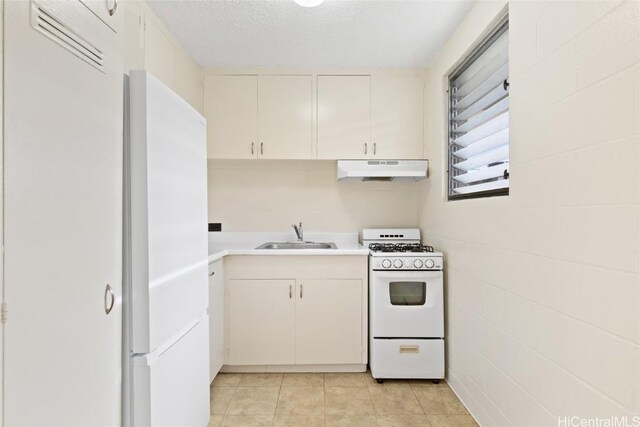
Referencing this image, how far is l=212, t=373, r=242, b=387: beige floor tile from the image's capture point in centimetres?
254

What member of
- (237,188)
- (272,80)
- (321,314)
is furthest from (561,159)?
(237,188)

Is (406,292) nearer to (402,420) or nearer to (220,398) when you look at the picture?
(402,420)

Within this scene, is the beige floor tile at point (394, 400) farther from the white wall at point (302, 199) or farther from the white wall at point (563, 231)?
the white wall at point (302, 199)

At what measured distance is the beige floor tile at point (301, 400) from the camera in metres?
2.20

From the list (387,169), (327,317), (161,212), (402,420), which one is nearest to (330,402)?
(402,420)

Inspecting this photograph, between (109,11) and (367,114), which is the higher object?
(367,114)

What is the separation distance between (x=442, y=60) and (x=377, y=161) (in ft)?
2.93

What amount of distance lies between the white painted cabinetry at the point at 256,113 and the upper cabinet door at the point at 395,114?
58cm

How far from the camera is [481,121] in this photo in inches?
85.4

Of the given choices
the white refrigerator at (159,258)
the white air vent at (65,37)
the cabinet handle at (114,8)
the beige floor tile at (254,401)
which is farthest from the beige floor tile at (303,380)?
the cabinet handle at (114,8)

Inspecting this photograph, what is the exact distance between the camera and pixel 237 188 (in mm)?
3320

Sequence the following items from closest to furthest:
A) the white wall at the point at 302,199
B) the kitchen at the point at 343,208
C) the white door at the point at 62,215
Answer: the white door at the point at 62,215 < the kitchen at the point at 343,208 < the white wall at the point at 302,199

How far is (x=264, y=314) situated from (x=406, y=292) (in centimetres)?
107

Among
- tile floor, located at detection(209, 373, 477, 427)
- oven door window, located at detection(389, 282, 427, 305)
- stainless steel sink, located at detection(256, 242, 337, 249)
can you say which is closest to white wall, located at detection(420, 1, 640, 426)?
tile floor, located at detection(209, 373, 477, 427)
